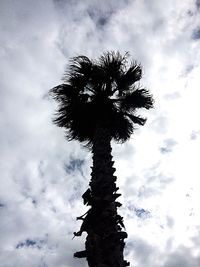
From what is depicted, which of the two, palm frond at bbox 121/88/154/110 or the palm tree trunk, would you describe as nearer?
the palm tree trunk

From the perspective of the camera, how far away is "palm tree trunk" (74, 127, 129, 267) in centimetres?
756

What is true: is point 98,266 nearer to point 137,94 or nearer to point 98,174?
point 98,174

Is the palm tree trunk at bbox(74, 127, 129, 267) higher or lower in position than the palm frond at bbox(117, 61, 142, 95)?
lower

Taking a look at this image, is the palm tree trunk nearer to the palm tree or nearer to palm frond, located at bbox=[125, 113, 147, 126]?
the palm tree

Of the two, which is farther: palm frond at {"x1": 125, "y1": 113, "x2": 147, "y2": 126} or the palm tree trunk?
palm frond at {"x1": 125, "y1": 113, "x2": 147, "y2": 126}

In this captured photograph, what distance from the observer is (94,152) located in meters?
10.0

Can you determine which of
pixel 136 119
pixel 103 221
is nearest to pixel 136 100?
pixel 136 119

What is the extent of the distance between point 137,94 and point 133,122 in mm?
1173

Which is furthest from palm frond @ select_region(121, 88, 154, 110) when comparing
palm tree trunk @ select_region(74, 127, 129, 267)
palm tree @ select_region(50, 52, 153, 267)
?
palm tree trunk @ select_region(74, 127, 129, 267)

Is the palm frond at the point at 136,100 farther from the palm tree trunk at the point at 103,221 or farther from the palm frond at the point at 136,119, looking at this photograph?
the palm tree trunk at the point at 103,221

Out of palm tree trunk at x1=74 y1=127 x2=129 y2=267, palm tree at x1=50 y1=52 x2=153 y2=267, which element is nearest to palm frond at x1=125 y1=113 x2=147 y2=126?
palm tree at x1=50 y1=52 x2=153 y2=267

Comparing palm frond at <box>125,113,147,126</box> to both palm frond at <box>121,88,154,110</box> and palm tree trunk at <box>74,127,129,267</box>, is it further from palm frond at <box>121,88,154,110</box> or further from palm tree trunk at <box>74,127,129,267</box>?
palm tree trunk at <box>74,127,129,267</box>

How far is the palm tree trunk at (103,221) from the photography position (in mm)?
7559

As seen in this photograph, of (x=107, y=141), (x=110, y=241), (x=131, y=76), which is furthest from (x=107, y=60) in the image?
(x=110, y=241)
